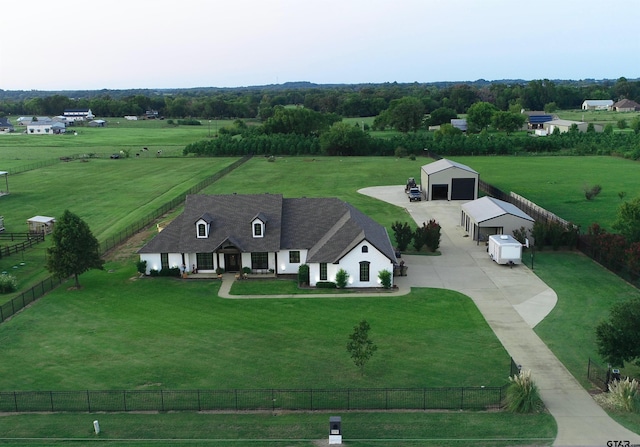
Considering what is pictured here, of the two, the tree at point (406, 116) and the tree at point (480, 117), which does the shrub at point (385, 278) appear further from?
the tree at point (480, 117)

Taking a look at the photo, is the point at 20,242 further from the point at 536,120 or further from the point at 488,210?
the point at 536,120

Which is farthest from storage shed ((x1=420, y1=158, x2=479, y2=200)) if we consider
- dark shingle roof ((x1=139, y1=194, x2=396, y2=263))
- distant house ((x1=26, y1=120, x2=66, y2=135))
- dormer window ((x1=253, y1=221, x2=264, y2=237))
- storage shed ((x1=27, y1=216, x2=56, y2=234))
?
distant house ((x1=26, y1=120, x2=66, y2=135))

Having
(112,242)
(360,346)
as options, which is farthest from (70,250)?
(360,346)

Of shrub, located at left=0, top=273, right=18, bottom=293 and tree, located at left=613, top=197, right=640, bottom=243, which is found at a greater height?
tree, located at left=613, top=197, right=640, bottom=243

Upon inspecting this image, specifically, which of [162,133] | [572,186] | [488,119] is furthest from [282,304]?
[162,133]

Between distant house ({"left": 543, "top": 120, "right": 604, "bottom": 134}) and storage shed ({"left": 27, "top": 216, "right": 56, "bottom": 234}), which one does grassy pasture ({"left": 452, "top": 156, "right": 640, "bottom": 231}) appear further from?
storage shed ({"left": 27, "top": 216, "right": 56, "bottom": 234})

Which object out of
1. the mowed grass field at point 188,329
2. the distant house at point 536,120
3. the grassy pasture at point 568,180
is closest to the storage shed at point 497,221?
the mowed grass field at point 188,329
